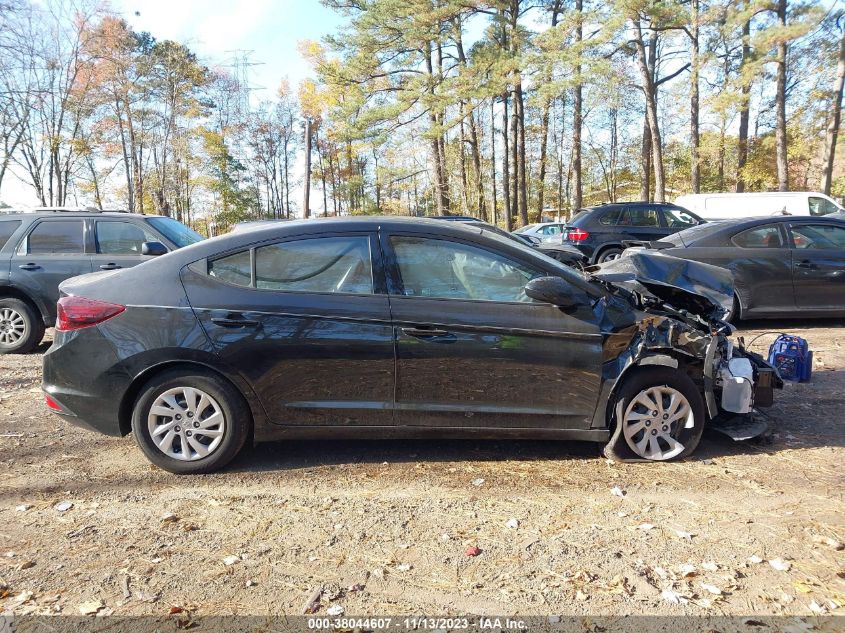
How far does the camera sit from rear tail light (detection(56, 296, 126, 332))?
3.36 m

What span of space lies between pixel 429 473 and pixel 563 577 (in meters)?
1.20

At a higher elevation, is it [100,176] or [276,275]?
[100,176]

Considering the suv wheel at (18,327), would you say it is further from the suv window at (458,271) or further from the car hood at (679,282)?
the car hood at (679,282)

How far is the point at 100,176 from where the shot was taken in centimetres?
3766

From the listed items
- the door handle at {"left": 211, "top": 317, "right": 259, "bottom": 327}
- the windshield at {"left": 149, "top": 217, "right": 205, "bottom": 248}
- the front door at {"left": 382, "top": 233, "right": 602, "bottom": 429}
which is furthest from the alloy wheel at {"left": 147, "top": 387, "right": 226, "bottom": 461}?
the windshield at {"left": 149, "top": 217, "right": 205, "bottom": 248}

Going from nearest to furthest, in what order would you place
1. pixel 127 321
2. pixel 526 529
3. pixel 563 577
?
pixel 563 577 < pixel 526 529 < pixel 127 321

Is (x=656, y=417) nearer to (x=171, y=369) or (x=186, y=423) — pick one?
(x=186, y=423)

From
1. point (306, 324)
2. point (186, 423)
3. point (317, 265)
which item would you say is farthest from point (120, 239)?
point (306, 324)

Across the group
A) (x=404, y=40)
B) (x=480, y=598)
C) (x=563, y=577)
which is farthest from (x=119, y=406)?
(x=404, y=40)

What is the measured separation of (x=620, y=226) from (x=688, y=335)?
9019mm

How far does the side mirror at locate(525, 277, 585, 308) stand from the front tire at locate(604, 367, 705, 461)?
25.8 inches

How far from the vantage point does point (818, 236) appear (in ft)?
23.6

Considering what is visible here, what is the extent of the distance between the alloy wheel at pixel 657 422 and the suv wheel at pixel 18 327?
7.09 m

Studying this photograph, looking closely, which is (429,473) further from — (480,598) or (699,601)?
(699,601)
